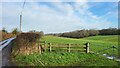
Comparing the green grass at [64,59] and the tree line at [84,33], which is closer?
the green grass at [64,59]

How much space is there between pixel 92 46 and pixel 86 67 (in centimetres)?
1456

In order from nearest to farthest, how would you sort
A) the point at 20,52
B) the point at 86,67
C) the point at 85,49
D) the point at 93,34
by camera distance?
the point at 86,67, the point at 20,52, the point at 85,49, the point at 93,34

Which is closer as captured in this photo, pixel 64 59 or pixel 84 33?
pixel 64 59

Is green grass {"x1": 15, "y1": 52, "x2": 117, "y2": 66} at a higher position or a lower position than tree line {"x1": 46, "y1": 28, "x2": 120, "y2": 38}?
lower

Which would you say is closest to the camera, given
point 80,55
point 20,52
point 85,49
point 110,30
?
point 20,52

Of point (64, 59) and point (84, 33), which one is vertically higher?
point (84, 33)

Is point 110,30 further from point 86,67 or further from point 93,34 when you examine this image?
point 86,67

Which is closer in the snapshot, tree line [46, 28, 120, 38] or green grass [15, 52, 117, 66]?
green grass [15, 52, 117, 66]

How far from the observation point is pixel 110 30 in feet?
215

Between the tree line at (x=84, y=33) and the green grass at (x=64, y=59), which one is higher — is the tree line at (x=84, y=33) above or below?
above

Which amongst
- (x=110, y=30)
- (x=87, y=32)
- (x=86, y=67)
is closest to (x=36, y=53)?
(x=86, y=67)

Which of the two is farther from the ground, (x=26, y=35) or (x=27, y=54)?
(x=26, y=35)

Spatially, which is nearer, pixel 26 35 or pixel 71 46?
pixel 26 35

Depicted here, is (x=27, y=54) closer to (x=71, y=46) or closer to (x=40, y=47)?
(x=40, y=47)
